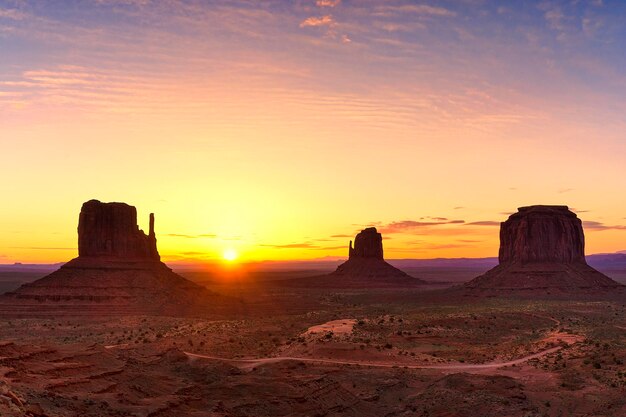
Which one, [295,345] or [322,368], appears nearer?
[322,368]

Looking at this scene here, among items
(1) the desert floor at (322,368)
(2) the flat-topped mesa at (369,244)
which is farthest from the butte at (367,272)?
(1) the desert floor at (322,368)

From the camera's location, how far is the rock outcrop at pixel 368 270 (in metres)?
161

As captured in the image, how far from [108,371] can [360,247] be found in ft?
495

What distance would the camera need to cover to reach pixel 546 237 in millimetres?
115062

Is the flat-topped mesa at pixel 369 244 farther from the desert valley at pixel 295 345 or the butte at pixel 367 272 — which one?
the desert valley at pixel 295 345

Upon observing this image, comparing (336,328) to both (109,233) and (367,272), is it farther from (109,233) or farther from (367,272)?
(367,272)

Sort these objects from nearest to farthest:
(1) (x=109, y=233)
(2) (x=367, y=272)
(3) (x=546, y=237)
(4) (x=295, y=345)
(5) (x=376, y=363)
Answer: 1. (5) (x=376, y=363)
2. (4) (x=295, y=345)
3. (1) (x=109, y=233)
4. (3) (x=546, y=237)
5. (2) (x=367, y=272)

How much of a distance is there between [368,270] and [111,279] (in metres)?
96.3

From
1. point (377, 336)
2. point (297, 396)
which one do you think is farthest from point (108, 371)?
point (377, 336)

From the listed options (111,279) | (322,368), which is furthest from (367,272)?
(322,368)

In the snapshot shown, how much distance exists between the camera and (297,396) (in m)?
32.1

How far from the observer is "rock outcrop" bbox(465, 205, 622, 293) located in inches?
4254

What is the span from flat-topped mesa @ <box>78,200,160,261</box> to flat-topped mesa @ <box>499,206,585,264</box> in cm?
7580

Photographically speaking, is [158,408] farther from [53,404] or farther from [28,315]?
[28,315]
